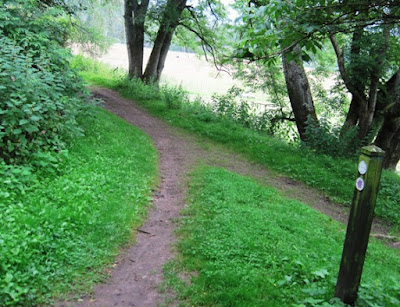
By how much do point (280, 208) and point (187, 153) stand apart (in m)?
3.86

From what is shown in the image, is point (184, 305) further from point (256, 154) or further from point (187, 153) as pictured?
point (256, 154)

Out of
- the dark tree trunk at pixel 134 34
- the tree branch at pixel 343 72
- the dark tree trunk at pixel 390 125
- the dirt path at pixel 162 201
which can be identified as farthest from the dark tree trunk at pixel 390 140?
the dark tree trunk at pixel 134 34

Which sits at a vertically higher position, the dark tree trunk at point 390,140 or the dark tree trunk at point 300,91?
the dark tree trunk at point 300,91

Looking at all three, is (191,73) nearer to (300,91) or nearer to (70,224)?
(300,91)

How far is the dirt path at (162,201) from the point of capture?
12.1 feet

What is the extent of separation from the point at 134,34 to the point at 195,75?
1523 centimetres

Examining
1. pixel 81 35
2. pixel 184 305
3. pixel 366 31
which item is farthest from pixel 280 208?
pixel 81 35

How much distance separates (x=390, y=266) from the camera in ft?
16.9

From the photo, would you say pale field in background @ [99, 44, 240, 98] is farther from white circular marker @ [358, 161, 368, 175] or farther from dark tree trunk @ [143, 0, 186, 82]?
white circular marker @ [358, 161, 368, 175]

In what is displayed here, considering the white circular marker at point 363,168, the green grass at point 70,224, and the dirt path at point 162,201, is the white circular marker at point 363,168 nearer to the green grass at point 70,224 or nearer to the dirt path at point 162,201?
the dirt path at point 162,201

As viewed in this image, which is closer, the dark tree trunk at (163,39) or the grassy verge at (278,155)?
the grassy verge at (278,155)

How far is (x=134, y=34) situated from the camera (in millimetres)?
17547

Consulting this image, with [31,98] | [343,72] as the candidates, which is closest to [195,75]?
[343,72]

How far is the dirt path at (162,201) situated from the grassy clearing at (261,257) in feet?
0.80
